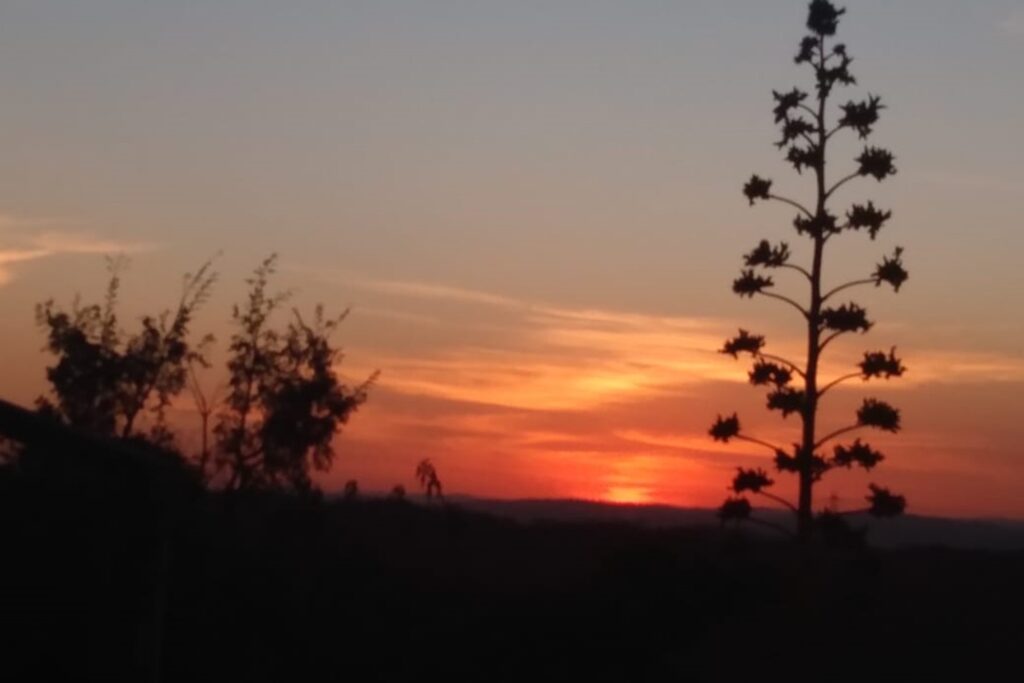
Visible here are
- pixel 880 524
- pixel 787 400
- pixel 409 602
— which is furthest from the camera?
pixel 880 524

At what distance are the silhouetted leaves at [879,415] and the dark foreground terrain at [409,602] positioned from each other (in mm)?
2111

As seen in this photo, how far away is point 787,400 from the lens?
3080 cm

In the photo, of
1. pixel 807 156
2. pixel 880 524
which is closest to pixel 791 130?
pixel 807 156

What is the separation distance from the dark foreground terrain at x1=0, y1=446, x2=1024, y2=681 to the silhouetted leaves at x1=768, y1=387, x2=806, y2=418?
2452mm

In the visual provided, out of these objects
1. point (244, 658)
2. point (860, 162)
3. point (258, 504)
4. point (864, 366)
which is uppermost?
point (860, 162)

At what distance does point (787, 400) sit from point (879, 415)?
1534 mm

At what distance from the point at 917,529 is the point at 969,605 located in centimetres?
5489

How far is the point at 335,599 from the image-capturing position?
85.7ft

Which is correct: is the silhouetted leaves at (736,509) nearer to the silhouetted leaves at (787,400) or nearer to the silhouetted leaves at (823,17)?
the silhouetted leaves at (787,400)

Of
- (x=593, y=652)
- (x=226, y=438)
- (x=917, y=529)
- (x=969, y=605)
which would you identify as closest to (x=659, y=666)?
(x=593, y=652)

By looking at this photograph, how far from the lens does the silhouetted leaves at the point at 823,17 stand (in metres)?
30.7

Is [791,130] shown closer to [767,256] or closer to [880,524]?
[767,256]

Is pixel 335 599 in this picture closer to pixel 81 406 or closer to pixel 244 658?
pixel 244 658

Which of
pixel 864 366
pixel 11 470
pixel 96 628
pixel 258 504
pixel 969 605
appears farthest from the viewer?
pixel 258 504
